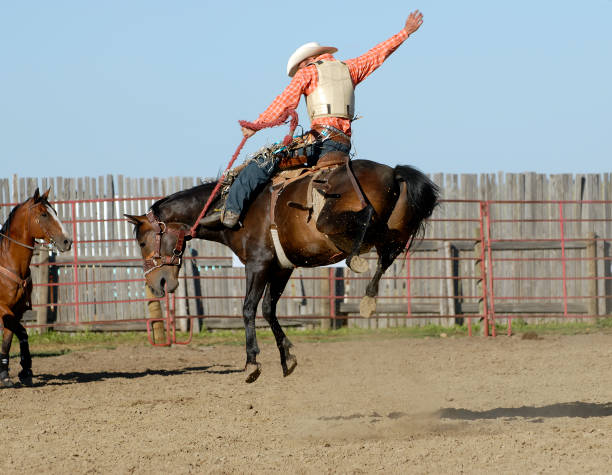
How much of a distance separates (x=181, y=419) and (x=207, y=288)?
23.3 ft

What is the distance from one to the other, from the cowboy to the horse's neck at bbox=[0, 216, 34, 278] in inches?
124

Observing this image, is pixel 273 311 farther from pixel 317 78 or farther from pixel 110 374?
pixel 110 374

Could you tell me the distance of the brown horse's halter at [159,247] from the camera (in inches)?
263

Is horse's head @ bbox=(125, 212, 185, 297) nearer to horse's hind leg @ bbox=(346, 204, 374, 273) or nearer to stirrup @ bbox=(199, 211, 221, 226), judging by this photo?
stirrup @ bbox=(199, 211, 221, 226)

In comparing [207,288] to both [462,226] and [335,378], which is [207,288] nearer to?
[462,226]

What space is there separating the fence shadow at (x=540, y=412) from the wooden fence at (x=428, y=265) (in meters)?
6.20

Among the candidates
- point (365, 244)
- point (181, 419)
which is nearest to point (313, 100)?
point (365, 244)

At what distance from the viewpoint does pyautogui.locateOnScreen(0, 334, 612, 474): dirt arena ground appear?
4.99 meters

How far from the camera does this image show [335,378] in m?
8.83

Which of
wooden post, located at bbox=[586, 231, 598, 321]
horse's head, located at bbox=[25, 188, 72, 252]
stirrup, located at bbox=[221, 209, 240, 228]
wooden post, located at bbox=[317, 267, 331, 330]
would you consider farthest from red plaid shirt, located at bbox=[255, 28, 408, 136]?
wooden post, located at bbox=[586, 231, 598, 321]

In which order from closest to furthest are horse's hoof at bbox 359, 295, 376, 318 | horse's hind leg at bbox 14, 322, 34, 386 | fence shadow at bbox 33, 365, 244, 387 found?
horse's hoof at bbox 359, 295, 376, 318 < horse's hind leg at bbox 14, 322, 34, 386 < fence shadow at bbox 33, 365, 244, 387

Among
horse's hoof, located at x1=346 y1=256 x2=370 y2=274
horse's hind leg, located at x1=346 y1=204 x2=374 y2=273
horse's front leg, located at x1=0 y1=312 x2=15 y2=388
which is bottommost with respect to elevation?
horse's front leg, located at x1=0 y1=312 x2=15 y2=388

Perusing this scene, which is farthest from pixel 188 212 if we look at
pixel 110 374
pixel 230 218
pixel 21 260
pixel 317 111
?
pixel 110 374

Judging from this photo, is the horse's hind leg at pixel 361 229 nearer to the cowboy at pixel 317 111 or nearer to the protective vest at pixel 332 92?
the cowboy at pixel 317 111
